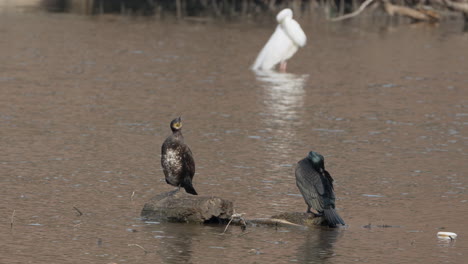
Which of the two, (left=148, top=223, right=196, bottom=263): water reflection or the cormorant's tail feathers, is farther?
the cormorant's tail feathers

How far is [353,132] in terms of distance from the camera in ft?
47.9

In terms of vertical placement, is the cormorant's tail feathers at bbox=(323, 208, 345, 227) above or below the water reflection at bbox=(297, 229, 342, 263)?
above

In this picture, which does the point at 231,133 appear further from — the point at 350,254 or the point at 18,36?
the point at 18,36

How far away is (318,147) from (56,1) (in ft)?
105

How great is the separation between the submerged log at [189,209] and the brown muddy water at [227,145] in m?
0.10

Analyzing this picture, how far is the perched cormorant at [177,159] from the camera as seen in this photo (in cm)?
914

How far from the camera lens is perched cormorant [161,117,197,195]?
9.14m

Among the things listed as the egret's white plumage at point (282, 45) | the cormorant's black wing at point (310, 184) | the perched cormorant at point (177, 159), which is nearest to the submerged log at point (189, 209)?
the perched cormorant at point (177, 159)

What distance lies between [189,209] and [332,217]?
1172mm

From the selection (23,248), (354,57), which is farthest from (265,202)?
(354,57)

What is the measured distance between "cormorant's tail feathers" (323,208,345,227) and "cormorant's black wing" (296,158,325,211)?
2.4 inches

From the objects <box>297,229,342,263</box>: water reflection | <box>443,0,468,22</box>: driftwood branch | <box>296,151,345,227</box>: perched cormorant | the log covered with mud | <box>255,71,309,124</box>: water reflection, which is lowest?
<box>255,71,309,124</box>: water reflection

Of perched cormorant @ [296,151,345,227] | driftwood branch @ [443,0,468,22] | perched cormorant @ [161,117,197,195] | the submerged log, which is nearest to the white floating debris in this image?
perched cormorant @ [296,151,345,227]

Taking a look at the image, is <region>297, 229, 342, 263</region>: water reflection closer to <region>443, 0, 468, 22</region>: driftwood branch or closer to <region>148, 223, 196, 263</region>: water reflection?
<region>148, 223, 196, 263</region>: water reflection
